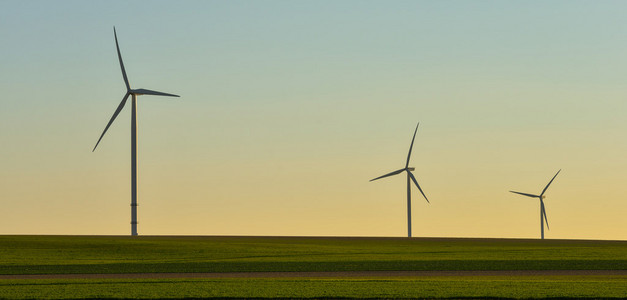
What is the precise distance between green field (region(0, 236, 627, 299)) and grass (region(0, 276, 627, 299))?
0.13 ft

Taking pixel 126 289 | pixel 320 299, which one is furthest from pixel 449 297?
pixel 126 289

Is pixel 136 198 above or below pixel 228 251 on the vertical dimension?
above

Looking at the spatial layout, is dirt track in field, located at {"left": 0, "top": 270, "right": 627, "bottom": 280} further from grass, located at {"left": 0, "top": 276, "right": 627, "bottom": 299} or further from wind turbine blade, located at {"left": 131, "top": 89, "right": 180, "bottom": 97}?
wind turbine blade, located at {"left": 131, "top": 89, "right": 180, "bottom": 97}

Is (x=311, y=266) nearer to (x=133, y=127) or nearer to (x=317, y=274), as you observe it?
(x=317, y=274)

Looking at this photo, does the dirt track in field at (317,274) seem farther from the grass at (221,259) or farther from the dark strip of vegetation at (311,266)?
the grass at (221,259)

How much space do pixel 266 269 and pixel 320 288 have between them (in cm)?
1580

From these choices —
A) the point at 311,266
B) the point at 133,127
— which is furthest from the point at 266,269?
the point at 133,127

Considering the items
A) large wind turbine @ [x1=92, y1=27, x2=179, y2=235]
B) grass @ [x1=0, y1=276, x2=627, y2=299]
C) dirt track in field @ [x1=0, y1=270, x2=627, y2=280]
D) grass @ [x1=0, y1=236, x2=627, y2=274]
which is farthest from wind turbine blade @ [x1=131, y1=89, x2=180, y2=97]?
grass @ [x1=0, y1=276, x2=627, y2=299]

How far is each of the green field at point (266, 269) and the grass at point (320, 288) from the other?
0.04 meters

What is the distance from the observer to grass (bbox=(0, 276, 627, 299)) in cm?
3494

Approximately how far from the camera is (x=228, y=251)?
246 ft

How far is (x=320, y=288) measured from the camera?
124 feet

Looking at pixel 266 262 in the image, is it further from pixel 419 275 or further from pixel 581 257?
pixel 581 257

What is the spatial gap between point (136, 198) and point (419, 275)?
43.0 metres
